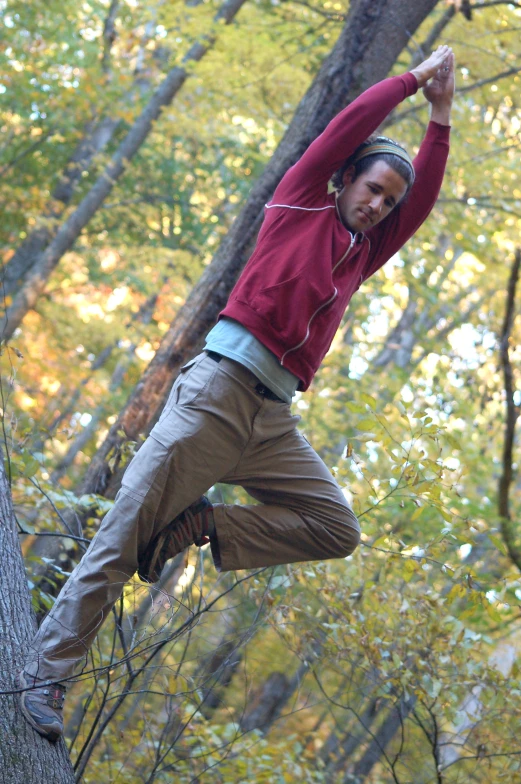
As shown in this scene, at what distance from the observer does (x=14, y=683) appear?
8.75 ft

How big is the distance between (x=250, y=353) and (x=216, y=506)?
679mm

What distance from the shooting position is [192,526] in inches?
127

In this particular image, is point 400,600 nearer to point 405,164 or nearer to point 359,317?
point 405,164

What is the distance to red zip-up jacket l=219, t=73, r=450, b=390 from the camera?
Result: 290cm

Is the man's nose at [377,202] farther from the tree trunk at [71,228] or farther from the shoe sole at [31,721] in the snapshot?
the tree trunk at [71,228]

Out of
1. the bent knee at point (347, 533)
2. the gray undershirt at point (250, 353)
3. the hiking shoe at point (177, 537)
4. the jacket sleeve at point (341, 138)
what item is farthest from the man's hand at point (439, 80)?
the hiking shoe at point (177, 537)

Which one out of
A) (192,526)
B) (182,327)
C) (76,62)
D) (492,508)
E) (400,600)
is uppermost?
(76,62)

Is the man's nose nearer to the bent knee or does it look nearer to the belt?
the belt

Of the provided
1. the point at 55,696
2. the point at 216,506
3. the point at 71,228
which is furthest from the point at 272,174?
the point at 71,228

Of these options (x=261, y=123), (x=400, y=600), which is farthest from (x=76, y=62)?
(x=400, y=600)

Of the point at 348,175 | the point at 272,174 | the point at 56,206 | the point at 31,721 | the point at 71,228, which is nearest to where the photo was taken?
the point at 31,721

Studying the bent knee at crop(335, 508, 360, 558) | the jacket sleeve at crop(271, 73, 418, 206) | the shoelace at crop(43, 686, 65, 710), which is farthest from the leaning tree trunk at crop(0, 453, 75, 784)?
the jacket sleeve at crop(271, 73, 418, 206)

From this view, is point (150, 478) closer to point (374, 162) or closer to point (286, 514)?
point (286, 514)

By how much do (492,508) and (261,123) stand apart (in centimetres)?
633
